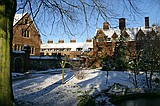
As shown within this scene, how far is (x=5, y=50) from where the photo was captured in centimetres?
667

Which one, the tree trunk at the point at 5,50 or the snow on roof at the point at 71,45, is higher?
the snow on roof at the point at 71,45

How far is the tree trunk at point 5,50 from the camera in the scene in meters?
6.59

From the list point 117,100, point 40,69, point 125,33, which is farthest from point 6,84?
point 125,33

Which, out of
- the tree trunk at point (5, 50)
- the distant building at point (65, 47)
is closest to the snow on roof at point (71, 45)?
the distant building at point (65, 47)

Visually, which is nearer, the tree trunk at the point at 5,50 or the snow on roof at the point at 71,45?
the tree trunk at the point at 5,50

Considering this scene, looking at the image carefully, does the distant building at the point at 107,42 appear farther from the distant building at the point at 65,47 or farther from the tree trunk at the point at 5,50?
the tree trunk at the point at 5,50

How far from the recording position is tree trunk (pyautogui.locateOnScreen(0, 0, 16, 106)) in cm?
659

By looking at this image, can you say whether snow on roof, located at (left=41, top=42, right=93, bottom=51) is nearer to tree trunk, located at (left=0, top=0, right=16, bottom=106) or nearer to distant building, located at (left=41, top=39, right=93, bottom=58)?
distant building, located at (left=41, top=39, right=93, bottom=58)

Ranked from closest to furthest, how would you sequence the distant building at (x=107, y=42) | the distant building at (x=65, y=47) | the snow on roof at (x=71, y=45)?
the distant building at (x=107, y=42) → the snow on roof at (x=71, y=45) → the distant building at (x=65, y=47)

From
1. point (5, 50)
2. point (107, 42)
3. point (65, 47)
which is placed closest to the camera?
point (5, 50)

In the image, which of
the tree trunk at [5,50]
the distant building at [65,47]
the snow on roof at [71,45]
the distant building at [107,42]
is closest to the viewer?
the tree trunk at [5,50]

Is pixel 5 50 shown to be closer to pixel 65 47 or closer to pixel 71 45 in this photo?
pixel 65 47

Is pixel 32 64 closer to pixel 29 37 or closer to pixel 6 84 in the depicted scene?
pixel 29 37

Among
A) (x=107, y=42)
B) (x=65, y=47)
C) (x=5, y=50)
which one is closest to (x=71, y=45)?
(x=65, y=47)
